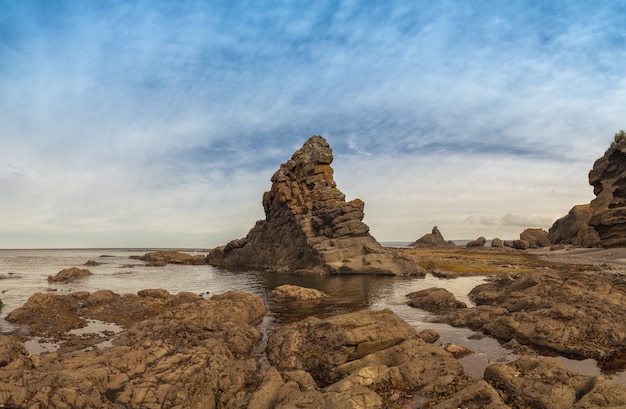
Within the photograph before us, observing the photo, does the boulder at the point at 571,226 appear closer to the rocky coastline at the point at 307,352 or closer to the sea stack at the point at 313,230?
the sea stack at the point at 313,230

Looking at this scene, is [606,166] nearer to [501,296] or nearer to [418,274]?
[418,274]

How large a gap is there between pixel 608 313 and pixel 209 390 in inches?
894

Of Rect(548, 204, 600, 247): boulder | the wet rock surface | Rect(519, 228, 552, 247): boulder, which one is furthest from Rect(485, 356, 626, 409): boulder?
Rect(519, 228, 552, 247): boulder

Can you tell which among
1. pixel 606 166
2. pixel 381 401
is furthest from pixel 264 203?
pixel 606 166

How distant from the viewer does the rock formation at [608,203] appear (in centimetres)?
8119

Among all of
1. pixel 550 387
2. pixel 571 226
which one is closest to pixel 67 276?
pixel 550 387

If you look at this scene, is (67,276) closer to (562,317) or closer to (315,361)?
(315,361)

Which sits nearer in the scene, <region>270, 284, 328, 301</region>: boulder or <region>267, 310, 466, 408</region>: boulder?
<region>267, 310, 466, 408</region>: boulder

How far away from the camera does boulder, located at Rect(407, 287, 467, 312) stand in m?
32.1

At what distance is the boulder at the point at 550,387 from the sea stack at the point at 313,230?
5045cm

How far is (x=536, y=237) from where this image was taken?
141 metres

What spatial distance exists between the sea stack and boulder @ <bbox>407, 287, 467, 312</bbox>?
28466 mm

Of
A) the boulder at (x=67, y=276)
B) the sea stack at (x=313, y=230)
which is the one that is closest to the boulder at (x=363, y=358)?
the sea stack at (x=313, y=230)

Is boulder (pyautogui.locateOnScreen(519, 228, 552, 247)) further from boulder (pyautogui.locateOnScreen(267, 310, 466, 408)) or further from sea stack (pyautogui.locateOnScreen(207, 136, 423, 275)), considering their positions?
boulder (pyautogui.locateOnScreen(267, 310, 466, 408))
